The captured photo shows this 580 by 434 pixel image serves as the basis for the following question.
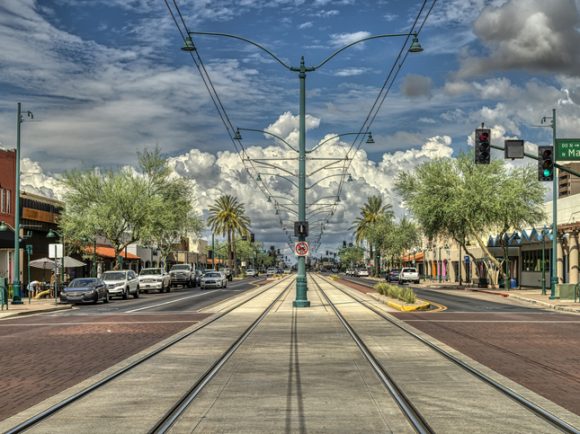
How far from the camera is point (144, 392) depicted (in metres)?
10.7

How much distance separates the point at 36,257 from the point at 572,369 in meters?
50.1

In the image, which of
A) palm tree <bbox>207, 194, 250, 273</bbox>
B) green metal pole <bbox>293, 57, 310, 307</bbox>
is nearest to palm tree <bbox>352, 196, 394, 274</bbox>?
palm tree <bbox>207, 194, 250, 273</bbox>

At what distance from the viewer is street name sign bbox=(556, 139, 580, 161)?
112 ft

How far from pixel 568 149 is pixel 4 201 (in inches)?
1392

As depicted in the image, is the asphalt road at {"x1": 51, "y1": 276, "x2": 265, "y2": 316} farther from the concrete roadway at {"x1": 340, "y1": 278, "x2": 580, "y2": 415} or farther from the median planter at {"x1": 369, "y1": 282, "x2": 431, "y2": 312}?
the concrete roadway at {"x1": 340, "y1": 278, "x2": 580, "y2": 415}

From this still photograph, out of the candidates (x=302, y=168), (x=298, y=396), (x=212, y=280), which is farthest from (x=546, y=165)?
(x=212, y=280)

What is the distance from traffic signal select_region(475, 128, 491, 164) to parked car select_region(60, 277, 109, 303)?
19.7m

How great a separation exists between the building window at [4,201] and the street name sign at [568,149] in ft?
113

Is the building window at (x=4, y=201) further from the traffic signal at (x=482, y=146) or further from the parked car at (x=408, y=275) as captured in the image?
the parked car at (x=408, y=275)

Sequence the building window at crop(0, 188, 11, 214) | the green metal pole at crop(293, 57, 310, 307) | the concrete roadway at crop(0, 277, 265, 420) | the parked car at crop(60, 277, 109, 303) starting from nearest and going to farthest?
the concrete roadway at crop(0, 277, 265, 420)
the green metal pole at crop(293, 57, 310, 307)
the parked car at crop(60, 277, 109, 303)
the building window at crop(0, 188, 11, 214)

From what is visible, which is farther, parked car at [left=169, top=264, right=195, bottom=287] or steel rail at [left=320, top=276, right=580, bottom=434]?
parked car at [left=169, top=264, right=195, bottom=287]

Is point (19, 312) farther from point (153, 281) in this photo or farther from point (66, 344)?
point (153, 281)

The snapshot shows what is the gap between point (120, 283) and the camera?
43844 millimetres

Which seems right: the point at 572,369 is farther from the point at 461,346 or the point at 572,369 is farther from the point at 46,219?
the point at 46,219
